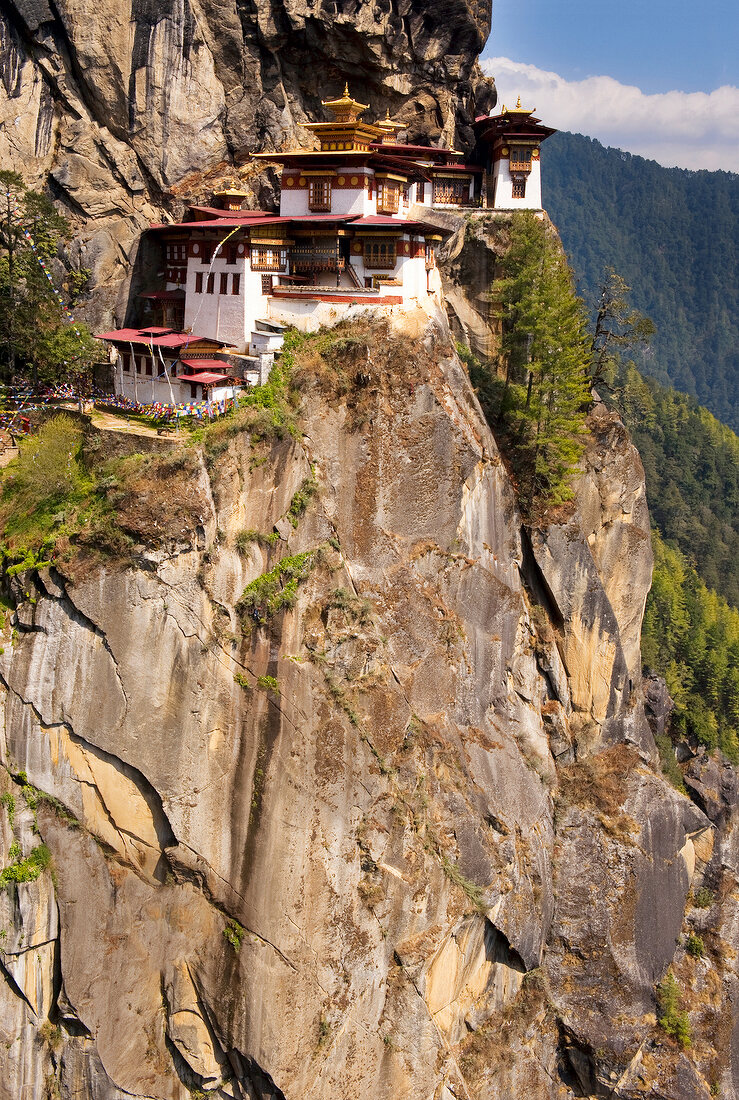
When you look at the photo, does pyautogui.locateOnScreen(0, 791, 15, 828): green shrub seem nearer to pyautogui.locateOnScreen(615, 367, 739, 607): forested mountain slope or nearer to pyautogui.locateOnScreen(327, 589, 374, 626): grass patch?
pyautogui.locateOnScreen(327, 589, 374, 626): grass patch

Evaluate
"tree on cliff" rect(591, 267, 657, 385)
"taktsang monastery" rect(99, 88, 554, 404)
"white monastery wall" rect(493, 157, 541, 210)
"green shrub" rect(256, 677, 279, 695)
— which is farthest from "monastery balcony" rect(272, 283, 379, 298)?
"green shrub" rect(256, 677, 279, 695)

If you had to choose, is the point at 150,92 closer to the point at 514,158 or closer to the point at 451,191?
the point at 451,191

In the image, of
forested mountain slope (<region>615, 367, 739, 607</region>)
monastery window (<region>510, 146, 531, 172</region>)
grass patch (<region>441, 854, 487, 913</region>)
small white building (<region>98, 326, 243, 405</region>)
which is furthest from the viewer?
forested mountain slope (<region>615, 367, 739, 607</region>)

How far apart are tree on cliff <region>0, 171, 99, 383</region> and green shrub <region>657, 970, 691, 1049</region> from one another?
1331 inches

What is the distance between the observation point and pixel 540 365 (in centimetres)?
3603

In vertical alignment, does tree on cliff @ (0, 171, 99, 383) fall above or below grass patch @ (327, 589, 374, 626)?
above

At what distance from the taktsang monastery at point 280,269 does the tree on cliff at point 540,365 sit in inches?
147

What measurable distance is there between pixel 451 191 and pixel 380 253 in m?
13.8

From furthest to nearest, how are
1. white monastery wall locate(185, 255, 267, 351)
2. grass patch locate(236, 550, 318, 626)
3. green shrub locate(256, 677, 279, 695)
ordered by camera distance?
white monastery wall locate(185, 255, 267, 351) < grass patch locate(236, 550, 318, 626) < green shrub locate(256, 677, 279, 695)

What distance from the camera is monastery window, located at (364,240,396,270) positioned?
3488cm

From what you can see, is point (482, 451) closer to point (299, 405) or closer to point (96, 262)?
point (299, 405)

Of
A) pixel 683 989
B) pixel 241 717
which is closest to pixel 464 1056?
pixel 683 989

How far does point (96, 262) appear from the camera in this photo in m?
38.4

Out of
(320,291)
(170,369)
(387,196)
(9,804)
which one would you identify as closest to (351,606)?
(9,804)
